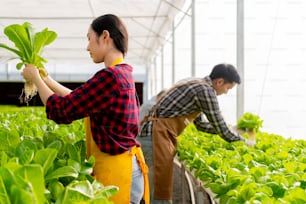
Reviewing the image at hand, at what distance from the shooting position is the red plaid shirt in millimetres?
2027

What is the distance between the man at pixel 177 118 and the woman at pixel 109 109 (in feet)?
4.49

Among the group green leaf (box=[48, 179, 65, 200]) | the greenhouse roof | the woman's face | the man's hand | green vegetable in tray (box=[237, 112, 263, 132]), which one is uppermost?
the greenhouse roof

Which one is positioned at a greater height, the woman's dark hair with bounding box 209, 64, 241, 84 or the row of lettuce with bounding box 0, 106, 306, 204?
the woman's dark hair with bounding box 209, 64, 241, 84

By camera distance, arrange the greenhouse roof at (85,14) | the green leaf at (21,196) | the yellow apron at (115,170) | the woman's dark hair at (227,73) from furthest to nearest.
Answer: the greenhouse roof at (85,14) → the woman's dark hair at (227,73) → the yellow apron at (115,170) → the green leaf at (21,196)

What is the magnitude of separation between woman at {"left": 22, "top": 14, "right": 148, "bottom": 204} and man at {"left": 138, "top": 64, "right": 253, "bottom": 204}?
1.37 meters

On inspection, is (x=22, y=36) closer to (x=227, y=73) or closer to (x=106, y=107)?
(x=106, y=107)

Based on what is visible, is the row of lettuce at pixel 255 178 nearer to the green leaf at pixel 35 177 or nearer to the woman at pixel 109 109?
the woman at pixel 109 109

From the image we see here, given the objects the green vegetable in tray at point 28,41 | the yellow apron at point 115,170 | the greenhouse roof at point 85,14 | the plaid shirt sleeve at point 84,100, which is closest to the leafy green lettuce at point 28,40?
the green vegetable in tray at point 28,41

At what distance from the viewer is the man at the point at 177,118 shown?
3623 millimetres

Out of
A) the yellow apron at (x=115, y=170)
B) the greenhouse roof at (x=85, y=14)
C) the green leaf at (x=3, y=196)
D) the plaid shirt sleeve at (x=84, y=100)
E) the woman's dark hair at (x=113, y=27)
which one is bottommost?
the yellow apron at (x=115, y=170)

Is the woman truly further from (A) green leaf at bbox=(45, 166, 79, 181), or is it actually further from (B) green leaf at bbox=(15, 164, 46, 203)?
(B) green leaf at bbox=(15, 164, 46, 203)

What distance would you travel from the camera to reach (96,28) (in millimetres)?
2248

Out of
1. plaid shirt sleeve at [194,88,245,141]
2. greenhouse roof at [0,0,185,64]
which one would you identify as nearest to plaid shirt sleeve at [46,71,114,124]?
plaid shirt sleeve at [194,88,245,141]

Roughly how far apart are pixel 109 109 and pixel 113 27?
387 mm
